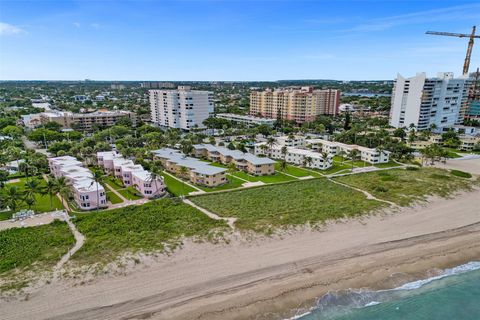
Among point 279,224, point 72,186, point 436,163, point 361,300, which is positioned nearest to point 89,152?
point 72,186

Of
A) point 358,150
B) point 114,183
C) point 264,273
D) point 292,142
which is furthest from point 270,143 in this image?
point 264,273

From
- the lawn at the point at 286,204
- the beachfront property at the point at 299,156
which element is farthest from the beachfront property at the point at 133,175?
the beachfront property at the point at 299,156

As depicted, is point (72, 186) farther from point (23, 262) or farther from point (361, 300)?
point (361, 300)

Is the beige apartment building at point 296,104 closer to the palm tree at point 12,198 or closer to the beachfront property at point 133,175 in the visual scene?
the beachfront property at point 133,175

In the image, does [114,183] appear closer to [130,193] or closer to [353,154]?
[130,193]

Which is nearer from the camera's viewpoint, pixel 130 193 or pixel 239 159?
pixel 130 193

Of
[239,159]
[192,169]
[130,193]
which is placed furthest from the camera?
[239,159]

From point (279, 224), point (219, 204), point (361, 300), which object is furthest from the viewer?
point (219, 204)
